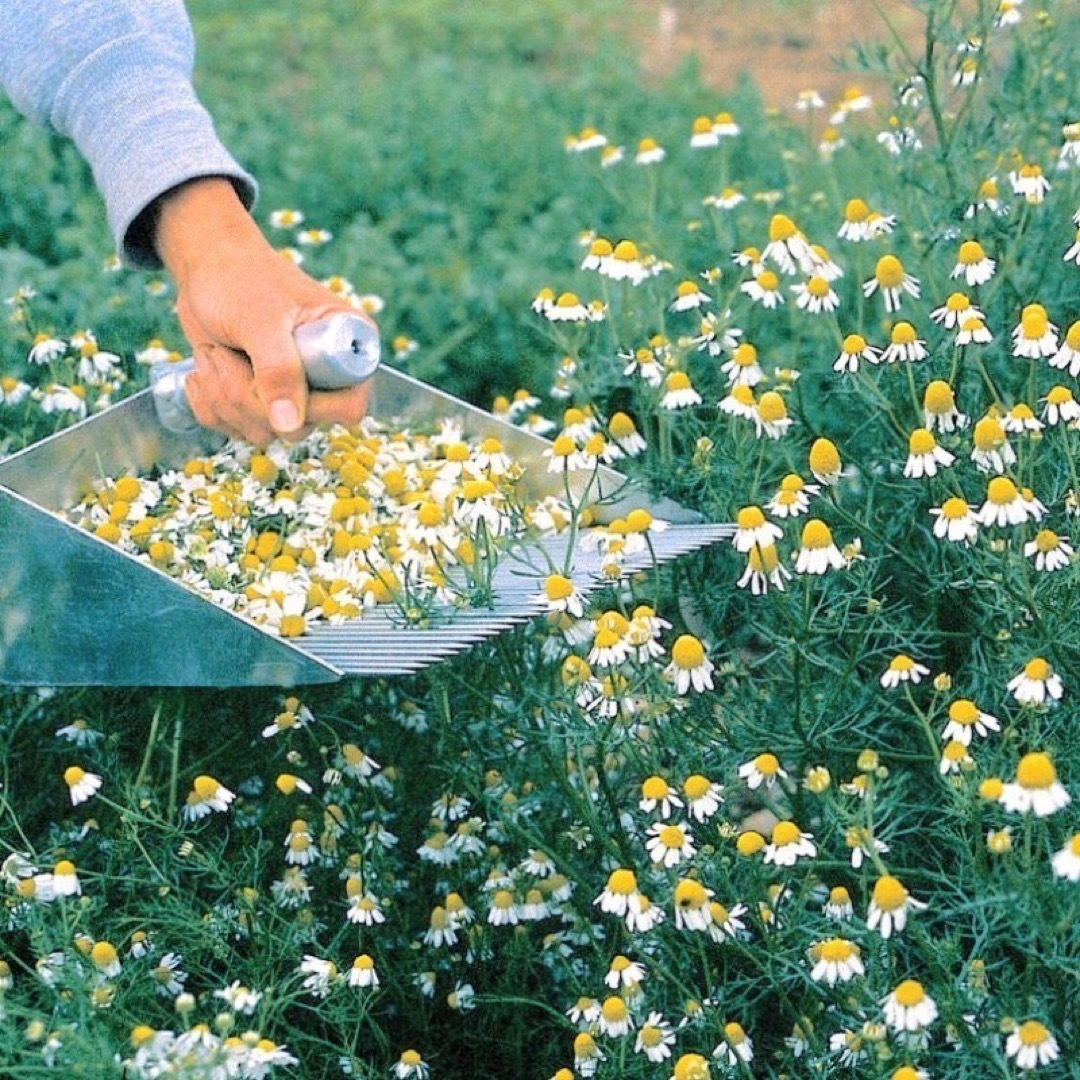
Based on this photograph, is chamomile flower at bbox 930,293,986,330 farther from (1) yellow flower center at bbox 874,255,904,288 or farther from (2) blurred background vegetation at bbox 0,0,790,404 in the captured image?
(2) blurred background vegetation at bbox 0,0,790,404

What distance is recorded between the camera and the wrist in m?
2.28

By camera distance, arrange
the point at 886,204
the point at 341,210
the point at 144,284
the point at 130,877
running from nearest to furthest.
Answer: the point at 130,877 < the point at 886,204 < the point at 144,284 < the point at 341,210

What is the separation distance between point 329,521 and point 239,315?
10.8 inches

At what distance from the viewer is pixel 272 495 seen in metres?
2.31

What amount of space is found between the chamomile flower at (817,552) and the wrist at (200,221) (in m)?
0.88

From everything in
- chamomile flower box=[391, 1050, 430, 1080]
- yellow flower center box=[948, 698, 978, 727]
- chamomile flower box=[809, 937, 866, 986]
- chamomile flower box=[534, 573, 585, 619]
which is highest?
chamomile flower box=[534, 573, 585, 619]

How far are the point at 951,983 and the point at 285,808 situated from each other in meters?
0.85

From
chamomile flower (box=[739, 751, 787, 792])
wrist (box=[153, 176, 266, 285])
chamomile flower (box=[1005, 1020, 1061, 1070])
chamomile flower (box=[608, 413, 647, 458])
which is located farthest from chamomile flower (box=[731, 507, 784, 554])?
wrist (box=[153, 176, 266, 285])

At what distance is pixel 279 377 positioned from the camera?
84.2 inches

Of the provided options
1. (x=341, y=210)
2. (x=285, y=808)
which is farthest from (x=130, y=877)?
(x=341, y=210)

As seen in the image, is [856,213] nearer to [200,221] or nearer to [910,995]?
[200,221]

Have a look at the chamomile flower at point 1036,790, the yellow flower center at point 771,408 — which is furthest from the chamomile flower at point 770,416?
the chamomile flower at point 1036,790

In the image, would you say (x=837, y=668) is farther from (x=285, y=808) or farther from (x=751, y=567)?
(x=285, y=808)

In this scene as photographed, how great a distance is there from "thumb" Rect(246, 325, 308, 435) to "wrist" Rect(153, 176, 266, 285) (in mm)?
188
